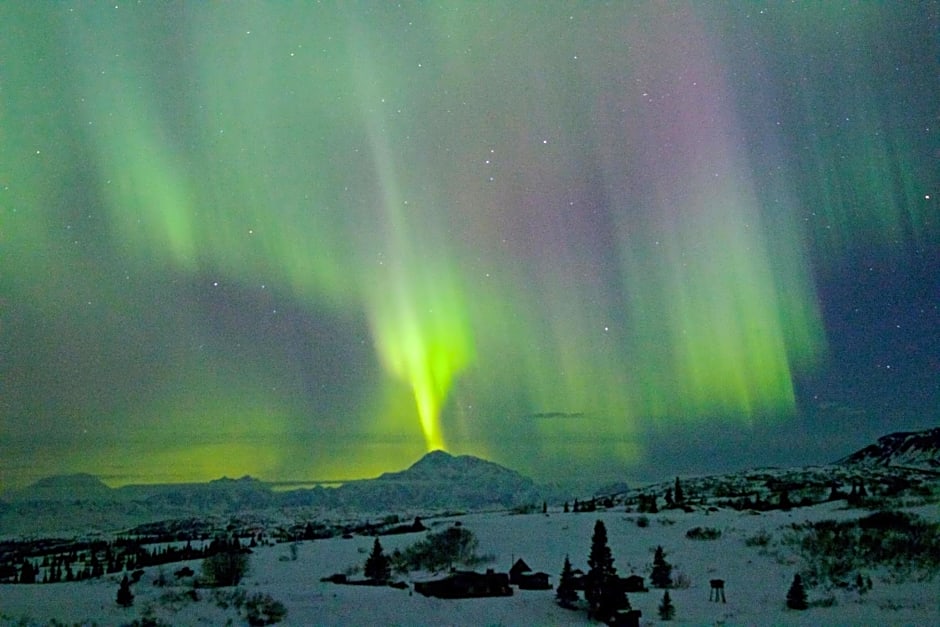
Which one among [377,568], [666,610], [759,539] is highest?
[759,539]

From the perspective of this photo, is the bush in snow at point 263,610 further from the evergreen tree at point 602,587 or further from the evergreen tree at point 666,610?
the evergreen tree at point 666,610

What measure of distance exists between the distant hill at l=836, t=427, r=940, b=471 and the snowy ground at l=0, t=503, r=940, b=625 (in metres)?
64.2

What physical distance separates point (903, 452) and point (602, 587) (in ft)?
345

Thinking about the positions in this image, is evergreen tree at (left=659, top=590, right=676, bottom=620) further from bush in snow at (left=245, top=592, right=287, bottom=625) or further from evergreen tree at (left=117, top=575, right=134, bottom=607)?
evergreen tree at (left=117, top=575, right=134, bottom=607)

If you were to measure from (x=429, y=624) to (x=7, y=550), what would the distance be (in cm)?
6809

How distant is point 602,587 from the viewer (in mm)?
39156

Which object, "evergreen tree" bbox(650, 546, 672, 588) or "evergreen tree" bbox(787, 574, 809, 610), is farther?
"evergreen tree" bbox(650, 546, 672, 588)

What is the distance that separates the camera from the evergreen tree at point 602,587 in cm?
3762

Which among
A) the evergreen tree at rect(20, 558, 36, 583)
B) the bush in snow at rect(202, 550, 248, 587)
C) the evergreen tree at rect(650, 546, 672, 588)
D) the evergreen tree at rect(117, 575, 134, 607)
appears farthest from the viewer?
the evergreen tree at rect(20, 558, 36, 583)

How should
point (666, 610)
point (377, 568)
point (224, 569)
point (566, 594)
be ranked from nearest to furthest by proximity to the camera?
point (666, 610), point (566, 594), point (377, 568), point (224, 569)

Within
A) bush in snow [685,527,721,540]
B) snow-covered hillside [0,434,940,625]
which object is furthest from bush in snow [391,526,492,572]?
bush in snow [685,527,721,540]

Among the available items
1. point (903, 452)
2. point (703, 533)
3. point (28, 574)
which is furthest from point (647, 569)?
point (903, 452)

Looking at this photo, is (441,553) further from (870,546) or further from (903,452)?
(903,452)

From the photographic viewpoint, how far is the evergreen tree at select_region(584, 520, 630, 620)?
3762 cm
